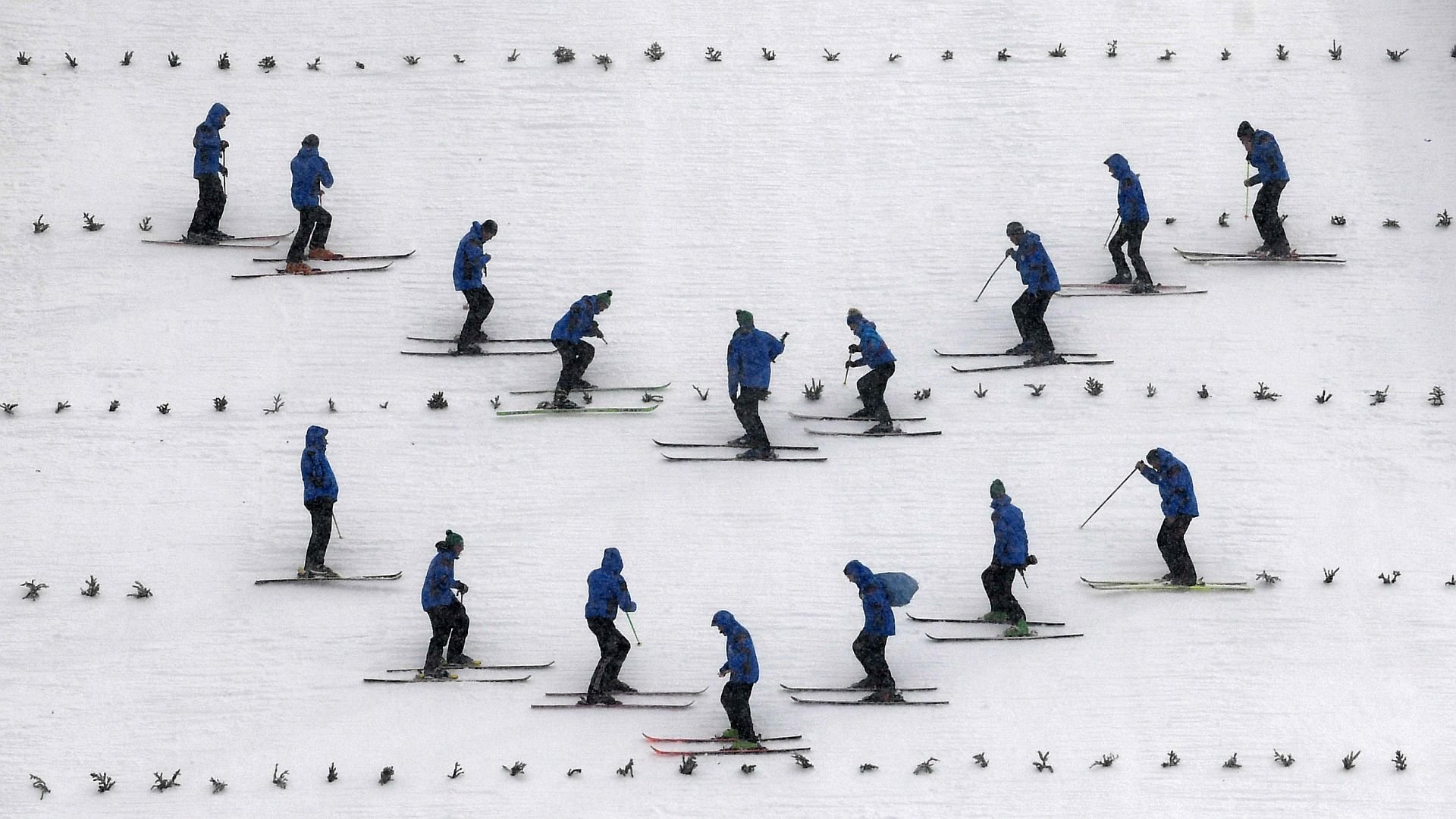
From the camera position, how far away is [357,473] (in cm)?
2130

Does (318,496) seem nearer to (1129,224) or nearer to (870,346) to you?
(870,346)

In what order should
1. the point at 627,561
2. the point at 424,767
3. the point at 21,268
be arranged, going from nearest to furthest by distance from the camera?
the point at 424,767 → the point at 627,561 → the point at 21,268

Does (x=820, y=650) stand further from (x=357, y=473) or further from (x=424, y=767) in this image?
(x=357, y=473)

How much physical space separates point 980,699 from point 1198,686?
80.9 inches

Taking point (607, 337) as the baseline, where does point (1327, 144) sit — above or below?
above

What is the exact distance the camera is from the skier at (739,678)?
1817 cm

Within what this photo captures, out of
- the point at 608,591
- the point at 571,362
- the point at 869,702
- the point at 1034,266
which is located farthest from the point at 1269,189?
the point at 608,591

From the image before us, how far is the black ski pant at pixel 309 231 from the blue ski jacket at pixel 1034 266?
8169 mm

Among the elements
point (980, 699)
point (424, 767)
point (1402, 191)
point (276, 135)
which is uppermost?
point (1402, 191)

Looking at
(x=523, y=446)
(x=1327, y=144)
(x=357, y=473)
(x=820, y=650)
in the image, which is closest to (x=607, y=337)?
(x=523, y=446)

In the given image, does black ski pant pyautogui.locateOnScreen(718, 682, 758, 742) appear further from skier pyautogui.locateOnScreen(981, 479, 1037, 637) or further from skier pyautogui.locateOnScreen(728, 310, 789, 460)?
skier pyautogui.locateOnScreen(728, 310, 789, 460)

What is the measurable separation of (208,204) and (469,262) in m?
3.74

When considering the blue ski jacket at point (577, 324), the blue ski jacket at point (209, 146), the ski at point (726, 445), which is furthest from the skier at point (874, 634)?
the blue ski jacket at point (209, 146)

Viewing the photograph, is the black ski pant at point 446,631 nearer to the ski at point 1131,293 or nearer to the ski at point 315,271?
the ski at point 315,271
